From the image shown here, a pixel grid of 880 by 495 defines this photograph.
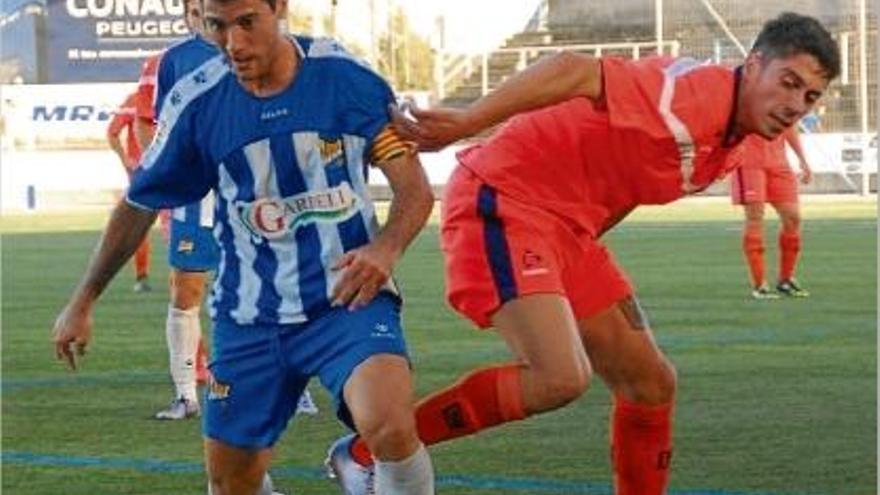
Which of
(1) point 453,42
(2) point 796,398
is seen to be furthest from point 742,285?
(1) point 453,42

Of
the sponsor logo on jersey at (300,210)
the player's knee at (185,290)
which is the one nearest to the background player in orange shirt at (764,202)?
the player's knee at (185,290)

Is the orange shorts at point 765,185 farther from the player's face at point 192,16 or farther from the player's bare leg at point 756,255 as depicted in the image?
the player's face at point 192,16

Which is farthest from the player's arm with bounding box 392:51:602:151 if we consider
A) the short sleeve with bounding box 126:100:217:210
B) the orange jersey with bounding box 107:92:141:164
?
the orange jersey with bounding box 107:92:141:164

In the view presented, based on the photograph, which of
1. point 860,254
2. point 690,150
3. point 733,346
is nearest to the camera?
point 690,150

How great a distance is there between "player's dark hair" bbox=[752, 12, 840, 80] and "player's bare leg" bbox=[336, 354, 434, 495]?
153 centimetres

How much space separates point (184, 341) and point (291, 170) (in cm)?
460

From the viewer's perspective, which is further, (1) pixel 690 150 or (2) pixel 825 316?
(2) pixel 825 316

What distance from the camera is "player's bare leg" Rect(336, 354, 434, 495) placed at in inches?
243

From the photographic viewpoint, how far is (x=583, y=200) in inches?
289

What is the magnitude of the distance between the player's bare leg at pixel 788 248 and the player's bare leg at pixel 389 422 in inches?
506

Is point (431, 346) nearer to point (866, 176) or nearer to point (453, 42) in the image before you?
point (866, 176)

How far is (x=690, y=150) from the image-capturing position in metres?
7.12

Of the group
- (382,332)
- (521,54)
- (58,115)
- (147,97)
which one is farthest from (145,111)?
(58,115)

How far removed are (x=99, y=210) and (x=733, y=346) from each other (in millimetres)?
28868
